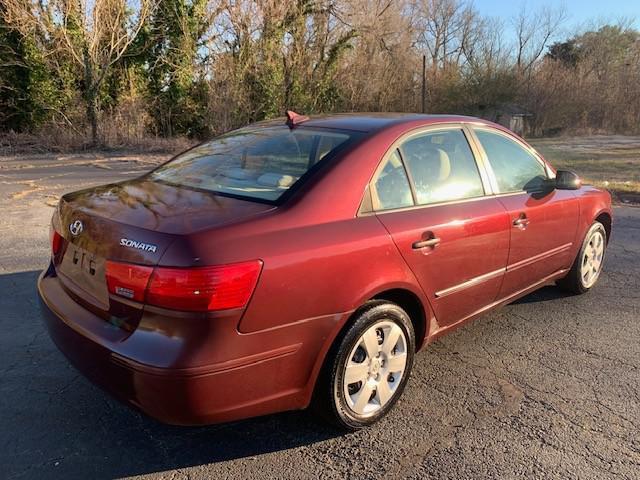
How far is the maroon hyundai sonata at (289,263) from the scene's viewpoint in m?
2.15

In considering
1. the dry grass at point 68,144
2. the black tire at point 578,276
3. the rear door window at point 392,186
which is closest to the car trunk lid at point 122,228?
the rear door window at point 392,186

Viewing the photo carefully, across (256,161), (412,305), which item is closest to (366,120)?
(256,161)

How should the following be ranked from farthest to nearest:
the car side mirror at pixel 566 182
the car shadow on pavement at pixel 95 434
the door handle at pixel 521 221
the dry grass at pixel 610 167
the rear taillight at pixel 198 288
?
1. the dry grass at pixel 610 167
2. the car side mirror at pixel 566 182
3. the door handle at pixel 521 221
4. the car shadow on pavement at pixel 95 434
5. the rear taillight at pixel 198 288

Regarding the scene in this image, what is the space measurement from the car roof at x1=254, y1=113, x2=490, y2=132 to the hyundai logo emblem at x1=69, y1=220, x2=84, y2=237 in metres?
1.47

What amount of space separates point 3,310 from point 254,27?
66.7 feet

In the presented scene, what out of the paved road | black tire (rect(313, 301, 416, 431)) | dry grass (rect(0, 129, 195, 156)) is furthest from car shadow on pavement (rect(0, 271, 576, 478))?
dry grass (rect(0, 129, 195, 156))

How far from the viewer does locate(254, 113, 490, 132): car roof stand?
314 cm

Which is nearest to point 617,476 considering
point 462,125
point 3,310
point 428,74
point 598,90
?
point 462,125

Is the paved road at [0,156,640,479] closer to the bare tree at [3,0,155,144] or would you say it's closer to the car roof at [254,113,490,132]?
the car roof at [254,113,490,132]

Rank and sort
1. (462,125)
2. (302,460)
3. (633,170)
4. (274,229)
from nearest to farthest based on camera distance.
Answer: (274,229) → (302,460) → (462,125) → (633,170)

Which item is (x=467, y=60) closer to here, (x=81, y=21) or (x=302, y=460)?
(x=81, y=21)

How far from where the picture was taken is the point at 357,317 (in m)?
2.60

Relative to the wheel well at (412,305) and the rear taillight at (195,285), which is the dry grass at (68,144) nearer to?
the wheel well at (412,305)

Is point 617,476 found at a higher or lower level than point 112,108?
lower
